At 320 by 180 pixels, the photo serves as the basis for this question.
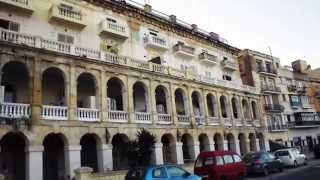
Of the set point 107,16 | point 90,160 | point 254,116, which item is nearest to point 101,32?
point 107,16

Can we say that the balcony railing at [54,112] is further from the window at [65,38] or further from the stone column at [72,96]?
the window at [65,38]

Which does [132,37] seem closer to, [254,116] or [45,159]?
[45,159]

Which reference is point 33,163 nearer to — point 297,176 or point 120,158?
point 120,158

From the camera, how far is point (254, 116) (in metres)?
42.6

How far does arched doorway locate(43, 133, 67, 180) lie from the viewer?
2330 cm


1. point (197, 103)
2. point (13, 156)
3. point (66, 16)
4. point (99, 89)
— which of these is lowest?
point (13, 156)

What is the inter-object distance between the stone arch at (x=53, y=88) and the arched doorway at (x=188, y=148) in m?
12.4

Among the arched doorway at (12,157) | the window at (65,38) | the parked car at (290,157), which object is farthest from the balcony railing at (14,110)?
the parked car at (290,157)

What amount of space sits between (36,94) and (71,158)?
4.68 m

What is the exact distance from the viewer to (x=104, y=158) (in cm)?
2331

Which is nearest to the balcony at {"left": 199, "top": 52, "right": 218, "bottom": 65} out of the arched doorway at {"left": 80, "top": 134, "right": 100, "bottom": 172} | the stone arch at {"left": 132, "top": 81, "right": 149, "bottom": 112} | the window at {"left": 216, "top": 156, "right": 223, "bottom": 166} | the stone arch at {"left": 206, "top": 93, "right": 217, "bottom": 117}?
the stone arch at {"left": 206, "top": 93, "right": 217, "bottom": 117}

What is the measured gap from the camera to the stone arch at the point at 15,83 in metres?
22.2

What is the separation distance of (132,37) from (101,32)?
376 centimetres

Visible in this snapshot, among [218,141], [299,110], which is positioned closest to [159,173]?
[218,141]
